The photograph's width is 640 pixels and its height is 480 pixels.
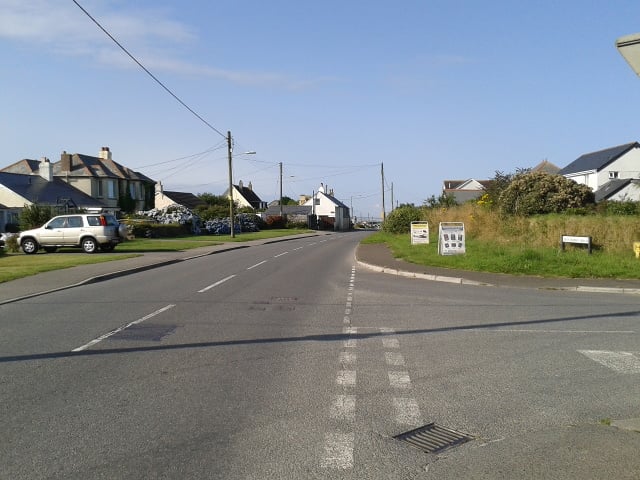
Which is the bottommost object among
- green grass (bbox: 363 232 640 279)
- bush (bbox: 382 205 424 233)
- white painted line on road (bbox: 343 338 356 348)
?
white painted line on road (bbox: 343 338 356 348)

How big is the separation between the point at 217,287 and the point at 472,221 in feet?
63.1

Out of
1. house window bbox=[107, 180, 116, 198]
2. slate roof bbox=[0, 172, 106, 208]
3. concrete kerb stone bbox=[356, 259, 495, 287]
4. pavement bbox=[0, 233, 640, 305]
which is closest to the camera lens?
pavement bbox=[0, 233, 640, 305]

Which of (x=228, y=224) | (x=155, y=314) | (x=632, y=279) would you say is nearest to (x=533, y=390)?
(x=155, y=314)

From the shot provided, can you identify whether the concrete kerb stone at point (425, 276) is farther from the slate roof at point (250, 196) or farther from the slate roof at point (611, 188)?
the slate roof at point (250, 196)

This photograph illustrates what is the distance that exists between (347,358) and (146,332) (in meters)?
3.38

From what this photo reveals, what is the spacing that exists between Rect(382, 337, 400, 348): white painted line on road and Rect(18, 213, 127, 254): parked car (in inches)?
867

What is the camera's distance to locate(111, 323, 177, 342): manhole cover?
856 cm

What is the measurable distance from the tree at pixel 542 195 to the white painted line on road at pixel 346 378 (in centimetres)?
2721

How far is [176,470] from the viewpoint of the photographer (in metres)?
4.13

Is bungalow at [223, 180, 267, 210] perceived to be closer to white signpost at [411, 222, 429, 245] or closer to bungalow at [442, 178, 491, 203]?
bungalow at [442, 178, 491, 203]

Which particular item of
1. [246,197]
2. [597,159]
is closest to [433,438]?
[597,159]

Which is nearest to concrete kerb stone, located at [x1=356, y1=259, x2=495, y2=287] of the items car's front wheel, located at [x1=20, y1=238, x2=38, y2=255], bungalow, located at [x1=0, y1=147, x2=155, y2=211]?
car's front wheel, located at [x1=20, y1=238, x2=38, y2=255]

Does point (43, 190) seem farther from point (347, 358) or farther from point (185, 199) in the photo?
point (347, 358)

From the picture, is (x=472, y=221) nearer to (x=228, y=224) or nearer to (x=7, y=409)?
(x=7, y=409)
